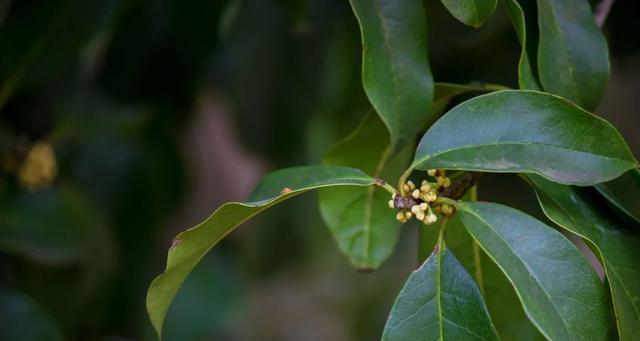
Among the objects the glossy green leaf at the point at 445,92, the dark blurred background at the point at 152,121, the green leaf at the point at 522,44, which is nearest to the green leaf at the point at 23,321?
the dark blurred background at the point at 152,121

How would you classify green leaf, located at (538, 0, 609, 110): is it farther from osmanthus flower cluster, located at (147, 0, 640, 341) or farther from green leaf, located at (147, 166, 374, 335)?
green leaf, located at (147, 166, 374, 335)

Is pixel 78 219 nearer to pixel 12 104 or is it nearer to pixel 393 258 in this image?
pixel 12 104

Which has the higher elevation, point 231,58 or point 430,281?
point 430,281

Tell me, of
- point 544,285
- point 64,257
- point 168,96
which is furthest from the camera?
point 168,96

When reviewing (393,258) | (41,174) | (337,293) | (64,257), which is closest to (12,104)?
(41,174)

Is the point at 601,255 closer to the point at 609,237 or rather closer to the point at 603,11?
the point at 609,237

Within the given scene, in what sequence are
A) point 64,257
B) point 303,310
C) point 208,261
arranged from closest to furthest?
point 64,257
point 208,261
point 303,310

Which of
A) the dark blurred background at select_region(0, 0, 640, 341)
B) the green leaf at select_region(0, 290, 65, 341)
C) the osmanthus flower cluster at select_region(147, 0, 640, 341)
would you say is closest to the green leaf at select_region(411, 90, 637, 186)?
the osmanthus flower cluster at select_region(147, 0, 640, 341)
